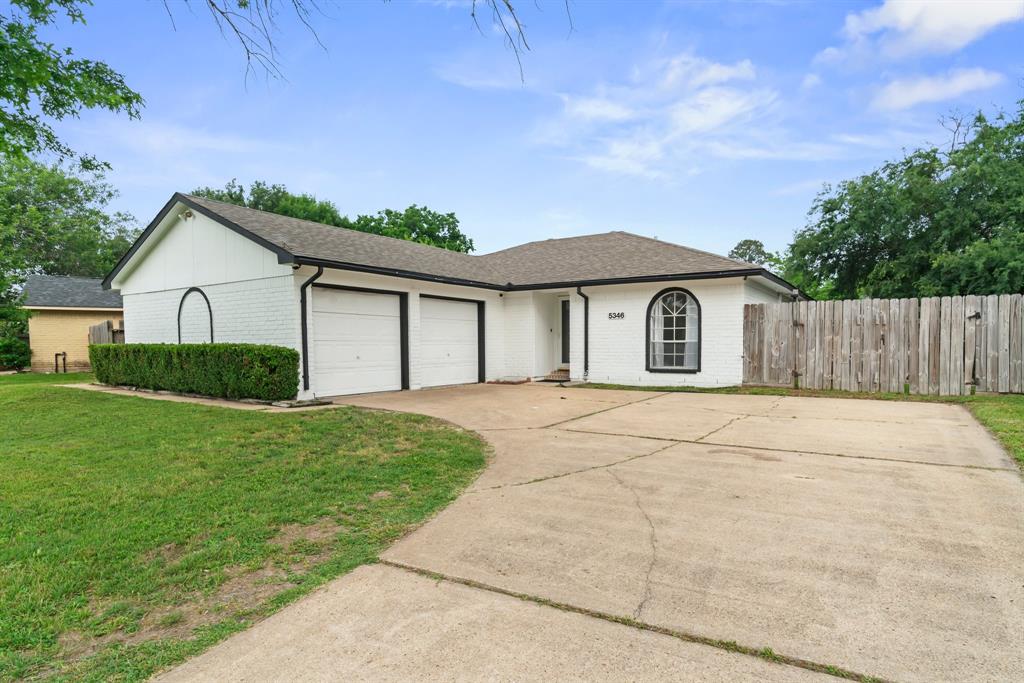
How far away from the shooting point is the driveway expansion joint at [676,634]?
1997mm

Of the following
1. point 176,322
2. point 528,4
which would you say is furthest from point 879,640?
point 176,322

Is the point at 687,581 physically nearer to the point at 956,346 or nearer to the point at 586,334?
the point at 956,346

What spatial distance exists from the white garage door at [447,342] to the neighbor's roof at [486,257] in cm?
89

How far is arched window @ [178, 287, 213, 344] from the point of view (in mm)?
11656

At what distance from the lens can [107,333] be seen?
61.0ft

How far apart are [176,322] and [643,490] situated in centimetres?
1239

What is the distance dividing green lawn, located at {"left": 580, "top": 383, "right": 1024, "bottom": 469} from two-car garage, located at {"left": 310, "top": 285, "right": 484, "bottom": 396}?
3536 millimetres

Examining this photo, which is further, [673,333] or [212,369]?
[673,333]

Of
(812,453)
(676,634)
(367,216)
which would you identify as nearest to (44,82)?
(676,634)

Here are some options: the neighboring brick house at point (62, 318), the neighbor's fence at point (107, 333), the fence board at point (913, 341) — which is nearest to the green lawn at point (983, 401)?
the fence board at point (913, 341)

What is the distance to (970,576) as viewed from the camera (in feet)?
9.01

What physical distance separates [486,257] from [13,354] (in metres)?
18.7

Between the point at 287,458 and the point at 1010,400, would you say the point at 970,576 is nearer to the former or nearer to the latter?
the point at 287,458

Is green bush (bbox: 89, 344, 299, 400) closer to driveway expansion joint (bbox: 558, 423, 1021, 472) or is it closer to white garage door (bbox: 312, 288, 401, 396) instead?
white garage door (bbox: 312, 288, 401, 396)
